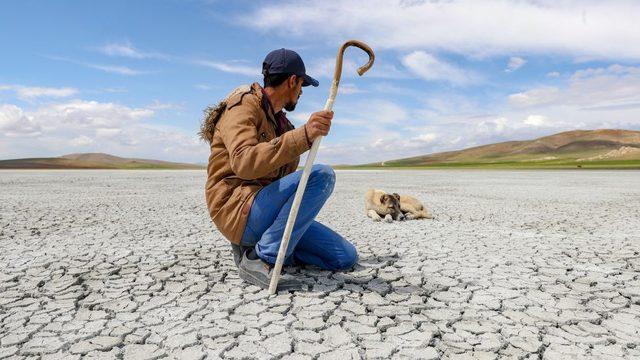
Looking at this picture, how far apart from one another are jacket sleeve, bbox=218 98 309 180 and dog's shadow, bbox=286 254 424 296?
1.12m

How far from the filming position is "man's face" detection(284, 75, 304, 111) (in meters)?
3.18

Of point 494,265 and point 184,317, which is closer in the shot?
point 184,317

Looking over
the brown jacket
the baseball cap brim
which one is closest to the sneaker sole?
the brown jacket

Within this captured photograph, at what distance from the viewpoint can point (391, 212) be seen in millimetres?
7297

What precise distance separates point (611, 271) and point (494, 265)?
3.30ft

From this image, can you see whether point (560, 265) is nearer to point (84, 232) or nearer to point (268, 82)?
point (268, 82)

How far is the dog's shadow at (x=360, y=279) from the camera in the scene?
3463mm

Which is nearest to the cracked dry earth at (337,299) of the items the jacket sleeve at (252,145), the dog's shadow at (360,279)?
the dog's shadow at (360,279)

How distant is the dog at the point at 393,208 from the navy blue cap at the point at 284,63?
14.5 ft

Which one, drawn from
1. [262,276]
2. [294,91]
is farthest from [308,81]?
[262,276]

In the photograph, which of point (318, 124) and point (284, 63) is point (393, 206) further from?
point (318, 124)

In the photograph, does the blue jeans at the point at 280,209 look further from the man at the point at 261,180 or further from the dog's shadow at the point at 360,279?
the dog's shadow at the point at 360,279

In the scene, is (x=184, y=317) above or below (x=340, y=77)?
below

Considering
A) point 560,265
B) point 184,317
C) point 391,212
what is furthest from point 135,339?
point 391,212
